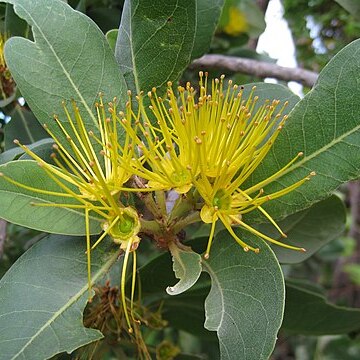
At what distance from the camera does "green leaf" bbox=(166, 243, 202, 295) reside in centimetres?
87

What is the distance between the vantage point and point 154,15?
42.3 inches

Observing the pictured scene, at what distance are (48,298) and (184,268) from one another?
0.21 metres

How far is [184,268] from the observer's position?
924 mm

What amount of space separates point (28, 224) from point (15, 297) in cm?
11

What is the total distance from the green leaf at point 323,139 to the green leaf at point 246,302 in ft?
0.35

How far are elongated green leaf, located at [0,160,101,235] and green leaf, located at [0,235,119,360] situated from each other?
6cm

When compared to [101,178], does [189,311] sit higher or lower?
lower

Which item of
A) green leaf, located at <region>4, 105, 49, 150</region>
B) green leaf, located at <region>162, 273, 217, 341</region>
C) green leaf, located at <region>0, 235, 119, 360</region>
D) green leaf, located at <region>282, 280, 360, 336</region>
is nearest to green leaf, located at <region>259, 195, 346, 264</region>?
green leaf, located at <region>282, 280, 360, 336</region>

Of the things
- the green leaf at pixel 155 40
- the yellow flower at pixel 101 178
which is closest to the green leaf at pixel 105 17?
the green leaf at pixel 155 40

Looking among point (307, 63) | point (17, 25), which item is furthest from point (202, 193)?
point (307, 63)

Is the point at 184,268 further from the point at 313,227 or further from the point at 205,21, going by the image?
the point at 205,21

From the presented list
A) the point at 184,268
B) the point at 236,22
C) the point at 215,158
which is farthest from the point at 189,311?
the point at 236,22

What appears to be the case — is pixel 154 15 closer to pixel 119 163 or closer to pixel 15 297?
pixel 119 163

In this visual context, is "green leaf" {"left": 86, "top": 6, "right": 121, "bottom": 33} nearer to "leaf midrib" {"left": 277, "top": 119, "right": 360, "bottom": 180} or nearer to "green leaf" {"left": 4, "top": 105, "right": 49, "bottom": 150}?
"green leaf" {"left": 4, "top": 105, "right": 49, "bottom": 150}
